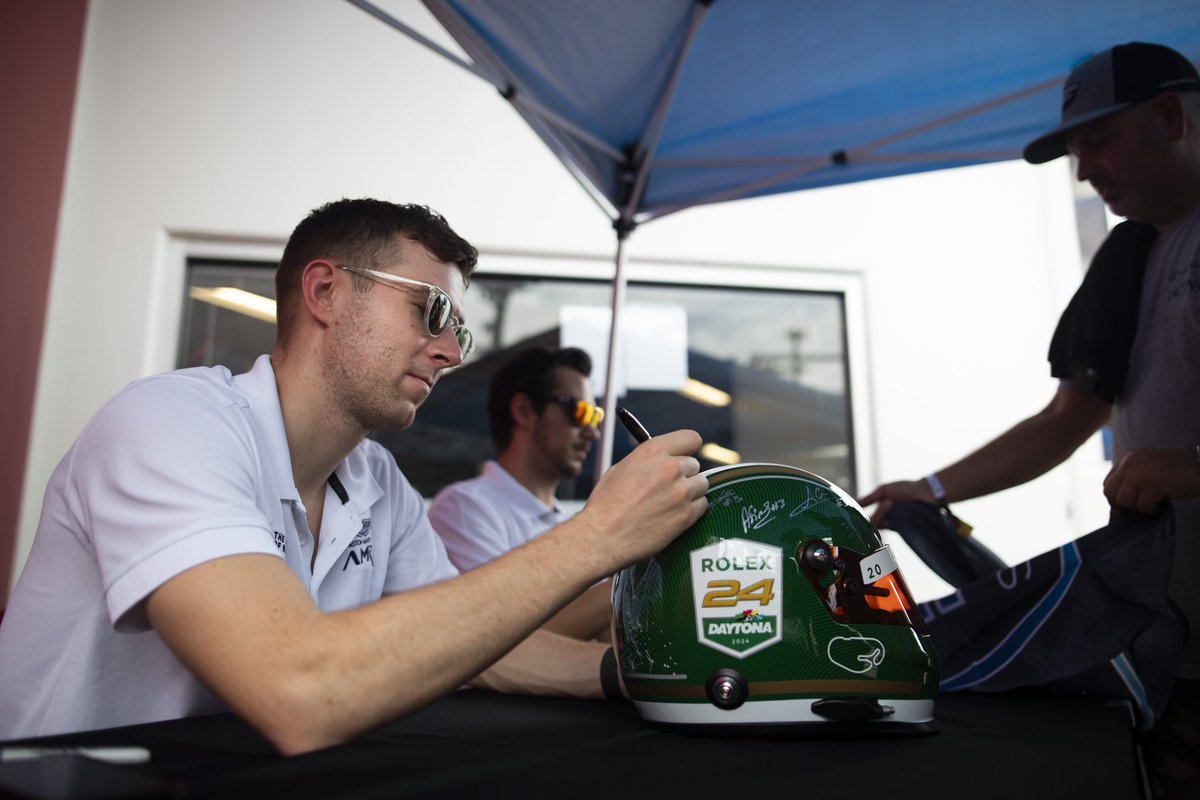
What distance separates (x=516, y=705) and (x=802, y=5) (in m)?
1.99

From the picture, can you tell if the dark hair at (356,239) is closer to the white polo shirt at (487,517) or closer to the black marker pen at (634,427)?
the black marker pen at (634,427)

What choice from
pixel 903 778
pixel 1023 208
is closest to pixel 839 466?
pixel 1023 208

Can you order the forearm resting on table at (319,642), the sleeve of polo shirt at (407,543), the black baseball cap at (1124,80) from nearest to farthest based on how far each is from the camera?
1. the forearm resting on table at (319,642)
2. the sleeve of polo shirt at (407,543)
3. the black baseball cap at (1124,80)

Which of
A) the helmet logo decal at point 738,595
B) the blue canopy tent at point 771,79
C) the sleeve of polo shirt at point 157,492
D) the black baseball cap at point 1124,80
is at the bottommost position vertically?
the helmet logo decal at point 738,595

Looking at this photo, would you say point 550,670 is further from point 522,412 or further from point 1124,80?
point 522,412

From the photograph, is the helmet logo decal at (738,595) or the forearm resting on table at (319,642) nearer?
the forearm resting on table at (319,642)

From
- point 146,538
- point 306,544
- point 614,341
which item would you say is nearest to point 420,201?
point 614,341

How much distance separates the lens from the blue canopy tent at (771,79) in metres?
2.33

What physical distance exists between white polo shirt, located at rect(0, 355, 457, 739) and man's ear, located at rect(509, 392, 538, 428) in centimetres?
177

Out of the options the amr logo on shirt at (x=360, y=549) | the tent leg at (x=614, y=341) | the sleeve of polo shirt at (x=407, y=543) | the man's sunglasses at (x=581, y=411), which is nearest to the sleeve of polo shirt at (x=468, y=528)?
the tent leg at (x=614, y=341)

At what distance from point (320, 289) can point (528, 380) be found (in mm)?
1926

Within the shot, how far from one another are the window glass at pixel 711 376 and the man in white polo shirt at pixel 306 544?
8.02 feet

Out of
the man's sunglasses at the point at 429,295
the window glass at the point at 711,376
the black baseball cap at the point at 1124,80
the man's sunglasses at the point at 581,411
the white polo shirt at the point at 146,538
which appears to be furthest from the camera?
the window glass at the point at 711,376

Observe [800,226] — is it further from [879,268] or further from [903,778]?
[903,778]
